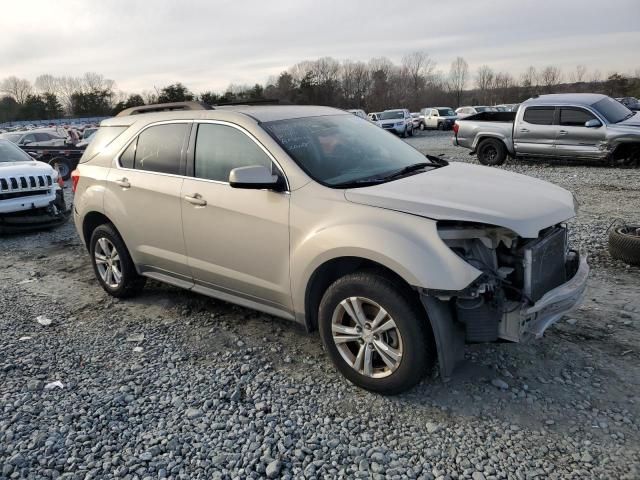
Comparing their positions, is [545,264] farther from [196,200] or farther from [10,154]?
[10,154]

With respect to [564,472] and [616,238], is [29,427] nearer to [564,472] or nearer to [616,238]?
[564,472]

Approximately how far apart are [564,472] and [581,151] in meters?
11.5

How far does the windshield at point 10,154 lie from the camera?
914cm

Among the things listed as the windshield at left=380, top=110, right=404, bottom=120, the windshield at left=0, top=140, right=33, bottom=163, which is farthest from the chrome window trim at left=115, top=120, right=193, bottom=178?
the windshield at left=380, top=110, right=404, bottom=120

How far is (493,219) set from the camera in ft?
9.55

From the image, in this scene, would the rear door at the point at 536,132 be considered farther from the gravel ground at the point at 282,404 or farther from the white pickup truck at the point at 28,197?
the white pickup truck at the point at 28,197

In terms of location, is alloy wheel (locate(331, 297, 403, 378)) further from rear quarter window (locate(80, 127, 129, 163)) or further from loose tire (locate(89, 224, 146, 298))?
rear quarter window (locate(80, 127, 129, 163))

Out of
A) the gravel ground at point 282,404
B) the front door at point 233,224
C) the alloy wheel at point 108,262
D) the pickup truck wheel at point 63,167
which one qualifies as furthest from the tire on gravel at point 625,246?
the pickup truck wheel at point 63,167

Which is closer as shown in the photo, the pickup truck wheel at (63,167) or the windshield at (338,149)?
the windshield at (338,149)

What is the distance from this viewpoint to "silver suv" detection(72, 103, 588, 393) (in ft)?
9.87

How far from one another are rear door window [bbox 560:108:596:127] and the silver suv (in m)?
9.73

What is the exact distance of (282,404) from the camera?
3322 millimetres

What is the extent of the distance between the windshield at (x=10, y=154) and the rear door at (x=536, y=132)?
11.3 metres

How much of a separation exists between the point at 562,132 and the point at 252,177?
37.4 ft
